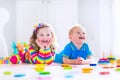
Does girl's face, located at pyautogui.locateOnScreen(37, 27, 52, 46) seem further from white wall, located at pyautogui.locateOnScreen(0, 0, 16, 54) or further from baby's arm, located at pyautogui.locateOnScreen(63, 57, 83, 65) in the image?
white wall, located at pyautogui.locateOnScreen(0, 0, 16, 54)

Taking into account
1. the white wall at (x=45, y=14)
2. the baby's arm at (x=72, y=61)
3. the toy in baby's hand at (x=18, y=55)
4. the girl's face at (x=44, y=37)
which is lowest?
the baby's arm at (x=72, y=61)

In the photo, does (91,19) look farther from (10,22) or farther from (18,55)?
(18,55)

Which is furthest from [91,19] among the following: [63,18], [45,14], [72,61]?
[72,61]

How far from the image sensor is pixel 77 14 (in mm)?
4109

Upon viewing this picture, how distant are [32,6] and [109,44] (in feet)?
4.43

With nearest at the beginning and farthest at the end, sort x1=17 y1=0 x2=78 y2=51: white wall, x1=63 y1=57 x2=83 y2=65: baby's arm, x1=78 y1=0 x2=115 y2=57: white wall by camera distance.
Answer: x1=63 y1=57 x2=83 y2=65: baby's arm
x1=17 y1=0 x2=78 y2=51: white wall
x1=78 y1=0 x2=115 y2=57: white wall

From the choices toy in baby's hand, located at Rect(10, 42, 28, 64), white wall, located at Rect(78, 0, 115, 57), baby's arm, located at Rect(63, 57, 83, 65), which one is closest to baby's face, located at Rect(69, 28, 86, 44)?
baby's arm, located at Rect(63, 57, 83, 65)

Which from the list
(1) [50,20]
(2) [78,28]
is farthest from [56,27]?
(2) [78,28]

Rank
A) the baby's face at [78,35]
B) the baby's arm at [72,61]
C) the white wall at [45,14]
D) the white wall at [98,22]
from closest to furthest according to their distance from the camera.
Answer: the baby's arm at [72,61] < the baby's face at [78,35] < the white wall at [45,14] < the white wall at [98,22]

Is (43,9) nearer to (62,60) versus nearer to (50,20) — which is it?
(50,20)

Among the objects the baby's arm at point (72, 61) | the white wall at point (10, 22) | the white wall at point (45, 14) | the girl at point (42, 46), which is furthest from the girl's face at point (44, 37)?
the white wall at point (10, 22)

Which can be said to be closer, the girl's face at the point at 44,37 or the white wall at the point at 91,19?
the girl's face at the point at 44,37

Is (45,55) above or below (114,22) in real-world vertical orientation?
below

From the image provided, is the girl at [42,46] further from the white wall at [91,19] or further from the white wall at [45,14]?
the white wall at [91,19]
